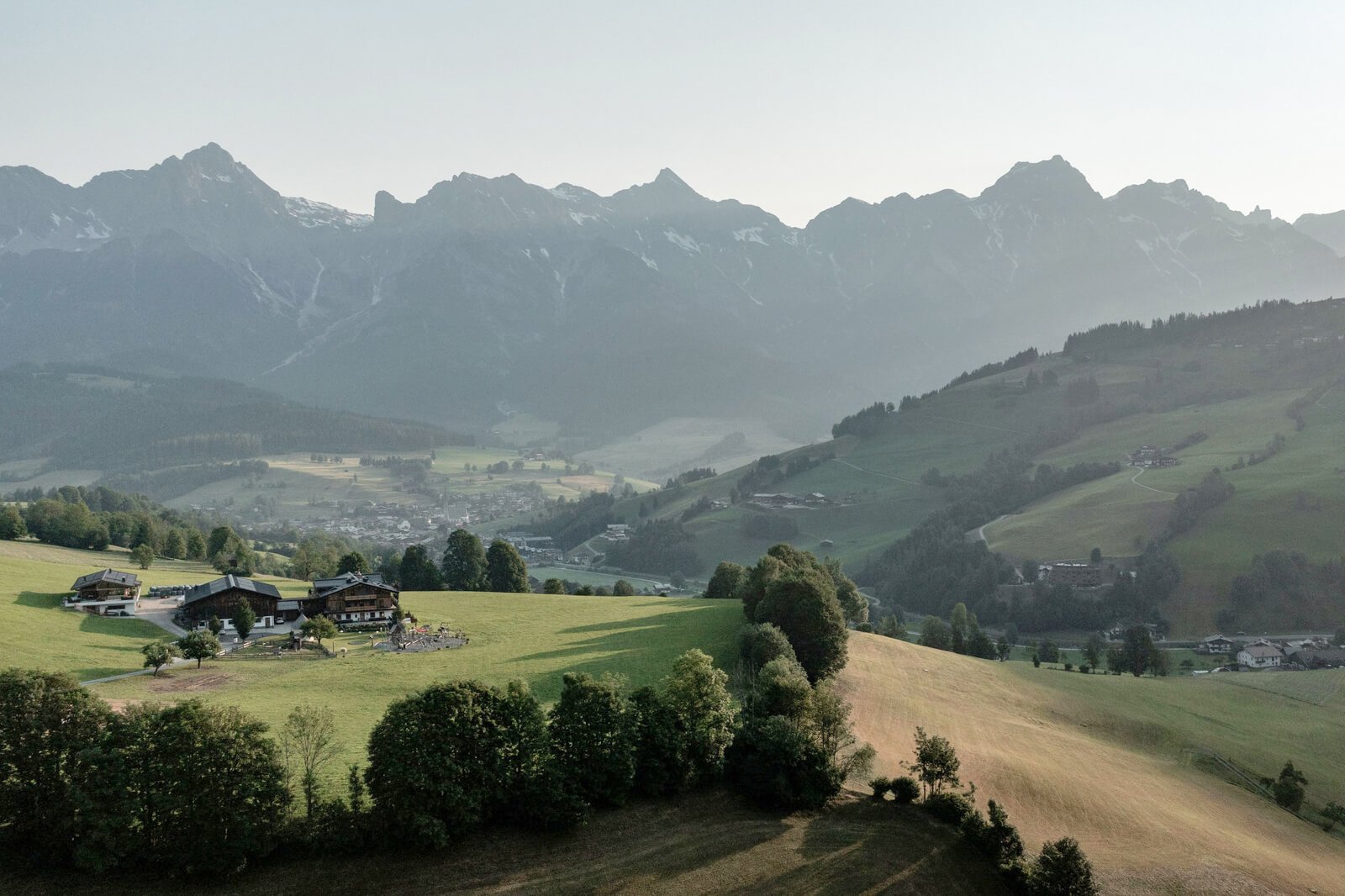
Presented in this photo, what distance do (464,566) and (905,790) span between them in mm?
68123

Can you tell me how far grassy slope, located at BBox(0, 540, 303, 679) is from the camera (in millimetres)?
48469

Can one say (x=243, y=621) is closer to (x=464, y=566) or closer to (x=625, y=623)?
(x=625, y=623)

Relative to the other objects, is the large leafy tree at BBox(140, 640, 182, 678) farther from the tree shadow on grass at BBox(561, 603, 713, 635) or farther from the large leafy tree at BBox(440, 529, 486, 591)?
the large leafy tree at BBox(440, 529, 486, 591)

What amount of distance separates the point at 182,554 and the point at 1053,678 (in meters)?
98.5

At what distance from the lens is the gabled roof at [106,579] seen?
6341 cm

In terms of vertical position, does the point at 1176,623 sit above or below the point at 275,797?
below

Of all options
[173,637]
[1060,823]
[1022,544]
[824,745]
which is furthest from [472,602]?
[1022,544]

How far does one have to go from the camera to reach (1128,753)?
2367 inches

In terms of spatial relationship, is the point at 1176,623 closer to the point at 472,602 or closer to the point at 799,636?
the point at 799,636

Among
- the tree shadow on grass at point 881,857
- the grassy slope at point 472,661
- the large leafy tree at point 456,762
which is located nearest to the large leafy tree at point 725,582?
the grassy slope at point 472,661

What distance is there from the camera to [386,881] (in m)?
32.3

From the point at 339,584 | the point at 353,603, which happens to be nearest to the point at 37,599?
the point at 339,584

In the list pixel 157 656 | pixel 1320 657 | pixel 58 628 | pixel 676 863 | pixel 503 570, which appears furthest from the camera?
pixel 1320 657

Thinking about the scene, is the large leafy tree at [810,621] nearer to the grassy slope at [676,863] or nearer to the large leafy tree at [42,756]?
the grassy slope at [676,863]
